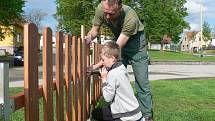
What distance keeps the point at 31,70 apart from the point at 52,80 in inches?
31.0

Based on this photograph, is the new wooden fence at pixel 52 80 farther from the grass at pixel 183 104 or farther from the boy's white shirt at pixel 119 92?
the grass at pixel 183 104

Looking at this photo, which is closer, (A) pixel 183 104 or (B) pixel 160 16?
(A) pixel 183 104

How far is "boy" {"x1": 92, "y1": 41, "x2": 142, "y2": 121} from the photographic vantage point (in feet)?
17.0

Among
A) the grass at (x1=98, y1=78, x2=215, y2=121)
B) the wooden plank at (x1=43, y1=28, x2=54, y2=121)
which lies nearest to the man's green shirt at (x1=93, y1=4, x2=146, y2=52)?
the grass at (x1=98, y1=78, x2=215, y2=121)

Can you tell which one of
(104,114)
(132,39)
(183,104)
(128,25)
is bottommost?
(183,104)

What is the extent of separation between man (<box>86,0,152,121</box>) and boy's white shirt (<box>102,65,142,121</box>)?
128 centimetres

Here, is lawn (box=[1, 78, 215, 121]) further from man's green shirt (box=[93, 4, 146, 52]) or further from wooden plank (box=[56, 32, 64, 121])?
wooden plank (box=[56, 32, 64, 121])

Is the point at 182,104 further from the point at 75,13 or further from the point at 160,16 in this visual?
Answer: the point at 160,16

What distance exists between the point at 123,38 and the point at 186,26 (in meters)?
89.5

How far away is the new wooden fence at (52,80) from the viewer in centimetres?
332

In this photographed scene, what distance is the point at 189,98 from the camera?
40.2 feet

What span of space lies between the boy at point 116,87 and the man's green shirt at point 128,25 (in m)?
1.32

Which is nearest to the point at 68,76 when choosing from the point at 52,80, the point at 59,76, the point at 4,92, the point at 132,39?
the point at 59,76

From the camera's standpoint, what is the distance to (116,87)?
5.19 metres
